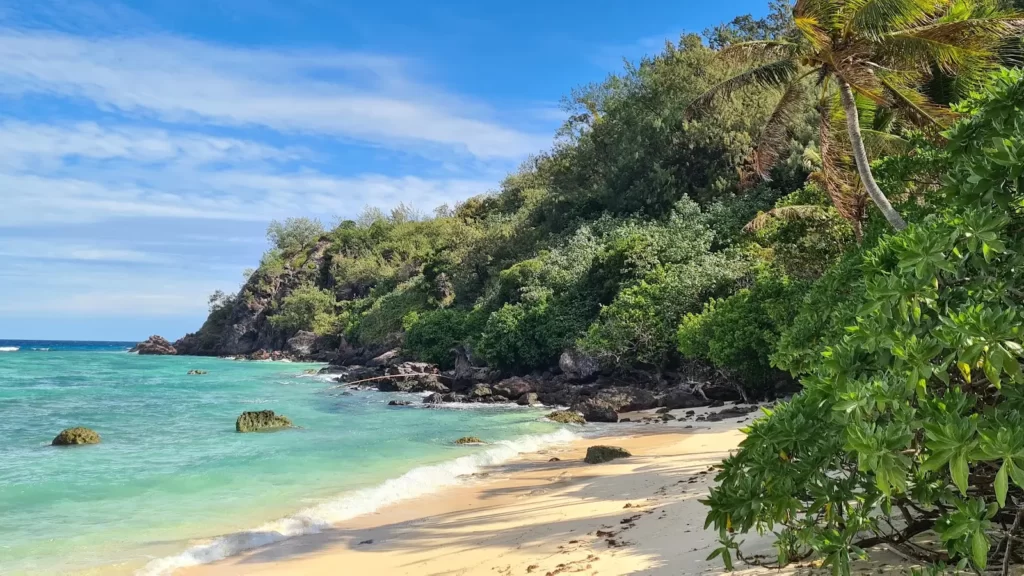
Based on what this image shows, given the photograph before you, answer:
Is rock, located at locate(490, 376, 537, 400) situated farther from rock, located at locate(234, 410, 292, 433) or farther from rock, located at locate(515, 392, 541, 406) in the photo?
rock, located at locate(234, 410, 292, 433)

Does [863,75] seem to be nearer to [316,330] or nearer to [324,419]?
[324,419]

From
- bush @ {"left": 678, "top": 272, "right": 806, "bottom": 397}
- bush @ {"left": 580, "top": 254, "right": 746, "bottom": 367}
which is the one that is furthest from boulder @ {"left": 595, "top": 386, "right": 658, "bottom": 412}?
bush @ {"left": 580, "top": 254, "right": 746, "bottom": 367}

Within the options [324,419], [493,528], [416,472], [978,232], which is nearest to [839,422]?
[978,232]

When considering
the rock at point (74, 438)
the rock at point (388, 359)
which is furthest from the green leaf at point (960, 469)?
the rock at point (388, 359)

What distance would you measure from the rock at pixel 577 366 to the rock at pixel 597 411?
6.90 m

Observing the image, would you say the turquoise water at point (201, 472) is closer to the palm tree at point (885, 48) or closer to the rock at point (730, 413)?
the rock at point (730, 413)

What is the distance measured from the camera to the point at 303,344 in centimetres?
6869

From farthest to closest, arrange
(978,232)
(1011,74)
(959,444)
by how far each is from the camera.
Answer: (1011,74) → (978,232) → (959,444)

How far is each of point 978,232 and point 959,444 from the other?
0.94m

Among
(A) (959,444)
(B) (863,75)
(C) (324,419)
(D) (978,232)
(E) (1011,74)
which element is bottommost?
(C) (324,419)

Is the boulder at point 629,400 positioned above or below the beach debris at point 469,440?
above

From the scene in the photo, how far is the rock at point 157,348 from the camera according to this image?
3472 inches

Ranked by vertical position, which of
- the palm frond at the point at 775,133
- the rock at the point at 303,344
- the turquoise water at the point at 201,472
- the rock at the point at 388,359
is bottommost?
the turquoise water at the point at 201,472

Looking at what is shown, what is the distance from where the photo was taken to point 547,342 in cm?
3056
